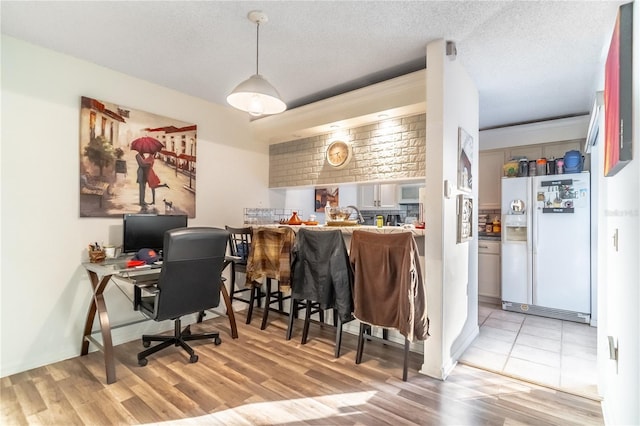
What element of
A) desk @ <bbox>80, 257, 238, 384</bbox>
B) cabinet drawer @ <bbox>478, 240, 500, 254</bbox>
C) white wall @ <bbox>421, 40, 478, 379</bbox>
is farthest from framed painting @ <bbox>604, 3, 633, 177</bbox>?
cabinet drawer @ <bbox>478, 240, 500, 254</bbox>

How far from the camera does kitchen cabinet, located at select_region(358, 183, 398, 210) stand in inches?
199

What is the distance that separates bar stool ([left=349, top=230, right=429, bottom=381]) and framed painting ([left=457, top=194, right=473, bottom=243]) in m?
0.63

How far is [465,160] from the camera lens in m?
2.83

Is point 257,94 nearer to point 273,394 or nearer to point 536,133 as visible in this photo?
point 273,394

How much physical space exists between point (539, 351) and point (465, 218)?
1430 millimetres

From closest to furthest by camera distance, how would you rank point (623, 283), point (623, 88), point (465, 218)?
point (623, 88) → point (623, 283) → point (465, 218)

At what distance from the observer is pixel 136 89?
10.0 feet

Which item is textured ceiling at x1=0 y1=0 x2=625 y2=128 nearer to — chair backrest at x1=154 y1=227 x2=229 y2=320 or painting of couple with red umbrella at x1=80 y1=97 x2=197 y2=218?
painting of couple with red umbrella at x1=80 y1=97 x2=197 y2=218

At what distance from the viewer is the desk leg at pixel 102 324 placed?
7.27 feet


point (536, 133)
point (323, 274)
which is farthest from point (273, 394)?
point (536, 133)

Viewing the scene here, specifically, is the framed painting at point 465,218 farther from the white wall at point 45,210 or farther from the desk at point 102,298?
the white wall at point 45,210

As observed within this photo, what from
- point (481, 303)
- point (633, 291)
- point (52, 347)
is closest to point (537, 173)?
point (481, 303)

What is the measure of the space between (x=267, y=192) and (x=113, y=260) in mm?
2137

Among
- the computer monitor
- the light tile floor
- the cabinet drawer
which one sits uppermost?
the computer monitor
